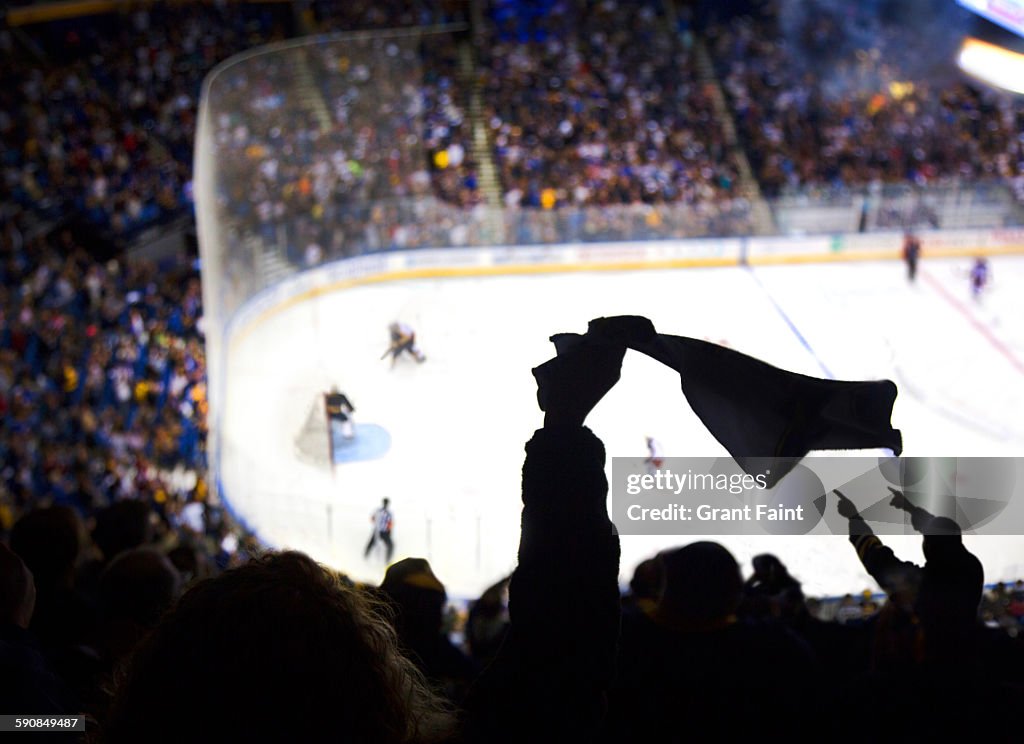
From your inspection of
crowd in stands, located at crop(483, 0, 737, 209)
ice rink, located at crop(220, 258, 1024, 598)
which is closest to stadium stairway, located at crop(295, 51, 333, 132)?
ice rink, located at crop(220, 258, 1024, 598)

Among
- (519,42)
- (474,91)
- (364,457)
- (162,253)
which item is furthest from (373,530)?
(519,42)

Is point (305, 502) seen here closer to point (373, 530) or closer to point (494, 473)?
point (373, 530)

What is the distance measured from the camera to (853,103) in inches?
800

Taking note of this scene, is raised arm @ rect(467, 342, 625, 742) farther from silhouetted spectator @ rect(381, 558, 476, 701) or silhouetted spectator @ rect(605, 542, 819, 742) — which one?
silhouetted spectator @ rect(381, 558, 476, 701)

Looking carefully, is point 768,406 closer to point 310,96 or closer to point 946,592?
Result: point 946,592

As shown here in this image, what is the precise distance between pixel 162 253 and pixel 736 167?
10.9 m

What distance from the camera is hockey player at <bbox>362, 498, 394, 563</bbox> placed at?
7363 mm

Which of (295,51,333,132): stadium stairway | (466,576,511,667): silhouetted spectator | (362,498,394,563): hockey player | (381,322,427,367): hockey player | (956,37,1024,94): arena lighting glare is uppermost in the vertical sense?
(956,37,1024,94): arena lighting glare

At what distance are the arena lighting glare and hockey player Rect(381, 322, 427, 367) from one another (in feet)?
36.0

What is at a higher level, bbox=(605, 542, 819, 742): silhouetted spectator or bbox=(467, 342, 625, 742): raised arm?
bbox=(467, 342, 625, 742): raised arm

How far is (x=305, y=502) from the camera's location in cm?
791

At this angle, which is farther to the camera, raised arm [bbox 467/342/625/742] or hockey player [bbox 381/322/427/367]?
hockey player [bbox 381/322/427/367]

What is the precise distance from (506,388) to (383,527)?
1610mm

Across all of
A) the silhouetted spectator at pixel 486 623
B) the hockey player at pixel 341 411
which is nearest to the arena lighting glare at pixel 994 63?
the hockey player at pixel 341 411
